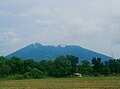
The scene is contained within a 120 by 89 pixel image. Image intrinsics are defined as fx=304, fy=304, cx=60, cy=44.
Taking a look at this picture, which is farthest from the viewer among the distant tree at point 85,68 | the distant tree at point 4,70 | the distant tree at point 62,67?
the distant tree at point 85,68

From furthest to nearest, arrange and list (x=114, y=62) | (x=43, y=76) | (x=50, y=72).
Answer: (x=114, y=62) < (x=50, y=72) < (x=43, y=76)

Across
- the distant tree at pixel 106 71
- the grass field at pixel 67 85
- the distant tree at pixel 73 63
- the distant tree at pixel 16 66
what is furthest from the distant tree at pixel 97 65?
the grass field at pixel 67 85

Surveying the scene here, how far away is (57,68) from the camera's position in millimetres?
85688

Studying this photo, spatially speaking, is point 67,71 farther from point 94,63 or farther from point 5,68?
point 5,68

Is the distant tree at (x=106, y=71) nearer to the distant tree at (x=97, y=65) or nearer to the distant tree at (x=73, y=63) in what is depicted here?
the distant tree at (x=97, y=65)

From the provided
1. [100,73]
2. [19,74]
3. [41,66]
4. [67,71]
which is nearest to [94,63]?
[100,73]

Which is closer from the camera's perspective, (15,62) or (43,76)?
(43,76)

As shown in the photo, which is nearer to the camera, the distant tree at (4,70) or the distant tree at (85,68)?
the distant tree at (4,70)

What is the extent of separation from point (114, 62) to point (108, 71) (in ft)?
19.7

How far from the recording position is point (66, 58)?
91.9m

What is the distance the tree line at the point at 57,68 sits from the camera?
8206 centimetres

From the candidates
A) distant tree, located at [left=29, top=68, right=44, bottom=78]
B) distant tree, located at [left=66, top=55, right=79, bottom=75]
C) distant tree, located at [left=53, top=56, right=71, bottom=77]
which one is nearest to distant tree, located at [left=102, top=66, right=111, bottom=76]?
distant tree, located at [left=66, top=55, right=79, bottom=75]

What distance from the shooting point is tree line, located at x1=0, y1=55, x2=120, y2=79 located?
8206 cm

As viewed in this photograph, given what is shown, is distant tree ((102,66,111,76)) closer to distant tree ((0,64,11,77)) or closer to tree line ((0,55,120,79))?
tree line ((0,55,120,79))
